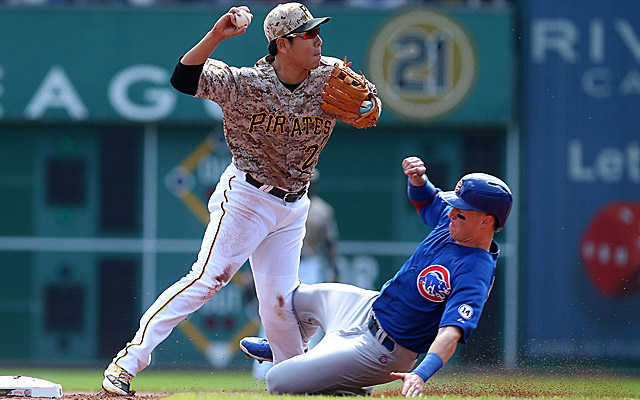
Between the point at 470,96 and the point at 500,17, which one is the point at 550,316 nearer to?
the point at 470,96

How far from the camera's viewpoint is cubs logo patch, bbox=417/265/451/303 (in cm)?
411

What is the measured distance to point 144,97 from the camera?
32.5 ft

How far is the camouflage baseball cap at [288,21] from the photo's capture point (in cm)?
455

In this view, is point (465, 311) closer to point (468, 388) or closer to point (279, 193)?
point (279, 193)

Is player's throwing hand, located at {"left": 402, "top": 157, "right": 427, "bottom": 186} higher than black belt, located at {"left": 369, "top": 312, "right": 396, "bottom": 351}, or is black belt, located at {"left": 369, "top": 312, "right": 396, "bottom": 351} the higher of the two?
player's throwing hand, located at {"left": 402, "top": 157, "right": 427, "bottom": 186}

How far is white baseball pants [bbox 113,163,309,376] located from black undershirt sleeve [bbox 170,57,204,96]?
0.52 metres

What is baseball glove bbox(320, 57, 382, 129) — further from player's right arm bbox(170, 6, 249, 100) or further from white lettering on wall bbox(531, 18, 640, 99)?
white lettering on wall bbox(531, 18, 640, 99)

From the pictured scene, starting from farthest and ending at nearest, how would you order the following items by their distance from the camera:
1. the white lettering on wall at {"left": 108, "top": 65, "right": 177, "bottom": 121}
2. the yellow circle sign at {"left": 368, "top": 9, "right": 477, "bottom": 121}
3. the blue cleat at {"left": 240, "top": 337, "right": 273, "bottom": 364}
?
the white lettering on wall at {"left": 108, "top": 65, "right": 177, "bottom": 121}
the yellow circle sign at {"left": 368, "top": 9, "right": 477, "bottom": 121}
the blue cleat at {"left": 240, "top": 337, "right": 273, "bottom": 364}

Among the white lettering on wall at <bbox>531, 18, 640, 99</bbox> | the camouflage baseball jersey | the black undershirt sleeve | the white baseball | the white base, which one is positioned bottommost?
the white base

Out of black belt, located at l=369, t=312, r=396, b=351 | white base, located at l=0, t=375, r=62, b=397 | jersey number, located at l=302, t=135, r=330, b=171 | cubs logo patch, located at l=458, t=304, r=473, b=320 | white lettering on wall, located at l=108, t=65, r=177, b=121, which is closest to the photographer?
cubs logo patch, located at l=458, t=304, r=473, b=320

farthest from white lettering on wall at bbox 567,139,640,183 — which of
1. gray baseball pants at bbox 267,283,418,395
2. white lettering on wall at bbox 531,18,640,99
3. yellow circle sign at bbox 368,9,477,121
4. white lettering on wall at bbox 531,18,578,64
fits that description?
gray baseball pants at bbox 267,283,418,395

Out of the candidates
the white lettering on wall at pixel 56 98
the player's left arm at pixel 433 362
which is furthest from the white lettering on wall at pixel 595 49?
the player's left arm at pixel 433 362

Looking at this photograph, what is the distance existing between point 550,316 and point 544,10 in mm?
3065

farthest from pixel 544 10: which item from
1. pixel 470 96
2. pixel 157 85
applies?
pixel 157 85
